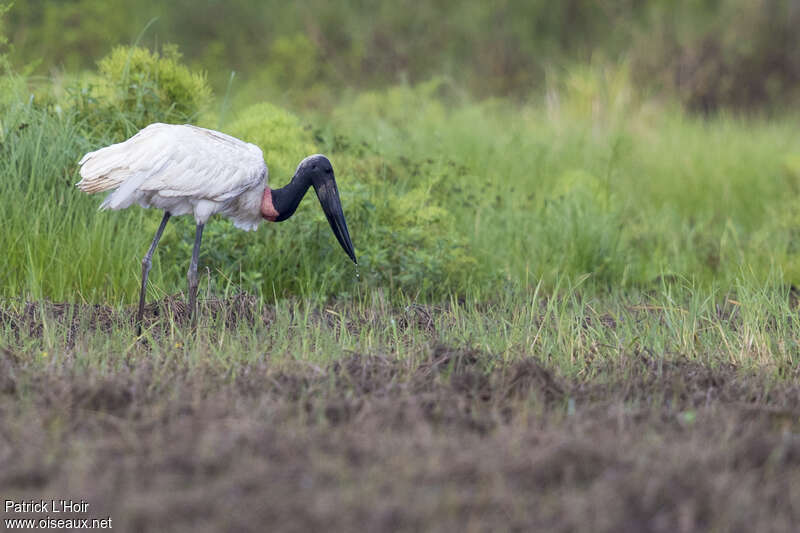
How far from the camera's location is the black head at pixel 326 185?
17.6ft

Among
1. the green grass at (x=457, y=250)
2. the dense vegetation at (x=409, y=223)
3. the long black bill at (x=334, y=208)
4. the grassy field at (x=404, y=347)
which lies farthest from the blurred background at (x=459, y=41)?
the long black bill at (x=334, y=208)

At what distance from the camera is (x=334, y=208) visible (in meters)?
5.43

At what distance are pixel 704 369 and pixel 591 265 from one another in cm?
269

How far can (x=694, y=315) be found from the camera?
4820mm

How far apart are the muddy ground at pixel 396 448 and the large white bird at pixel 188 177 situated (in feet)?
3.78

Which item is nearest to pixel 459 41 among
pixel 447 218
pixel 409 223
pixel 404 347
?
pixel 447 218

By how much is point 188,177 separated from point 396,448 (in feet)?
7.66

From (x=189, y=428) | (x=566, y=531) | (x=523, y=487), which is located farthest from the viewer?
(x=189, y=428)

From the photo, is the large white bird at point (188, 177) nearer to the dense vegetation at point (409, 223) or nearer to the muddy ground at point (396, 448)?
the dense vegetation at point (409, 223)

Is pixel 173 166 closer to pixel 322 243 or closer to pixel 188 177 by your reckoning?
pixel 188 177

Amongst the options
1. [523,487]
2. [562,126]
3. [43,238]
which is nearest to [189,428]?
[523,487]

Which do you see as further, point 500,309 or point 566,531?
point 500,309

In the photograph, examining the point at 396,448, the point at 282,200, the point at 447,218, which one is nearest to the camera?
the point at 396,448

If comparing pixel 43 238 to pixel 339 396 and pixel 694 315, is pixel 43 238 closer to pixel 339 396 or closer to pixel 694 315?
pixel 339 396
